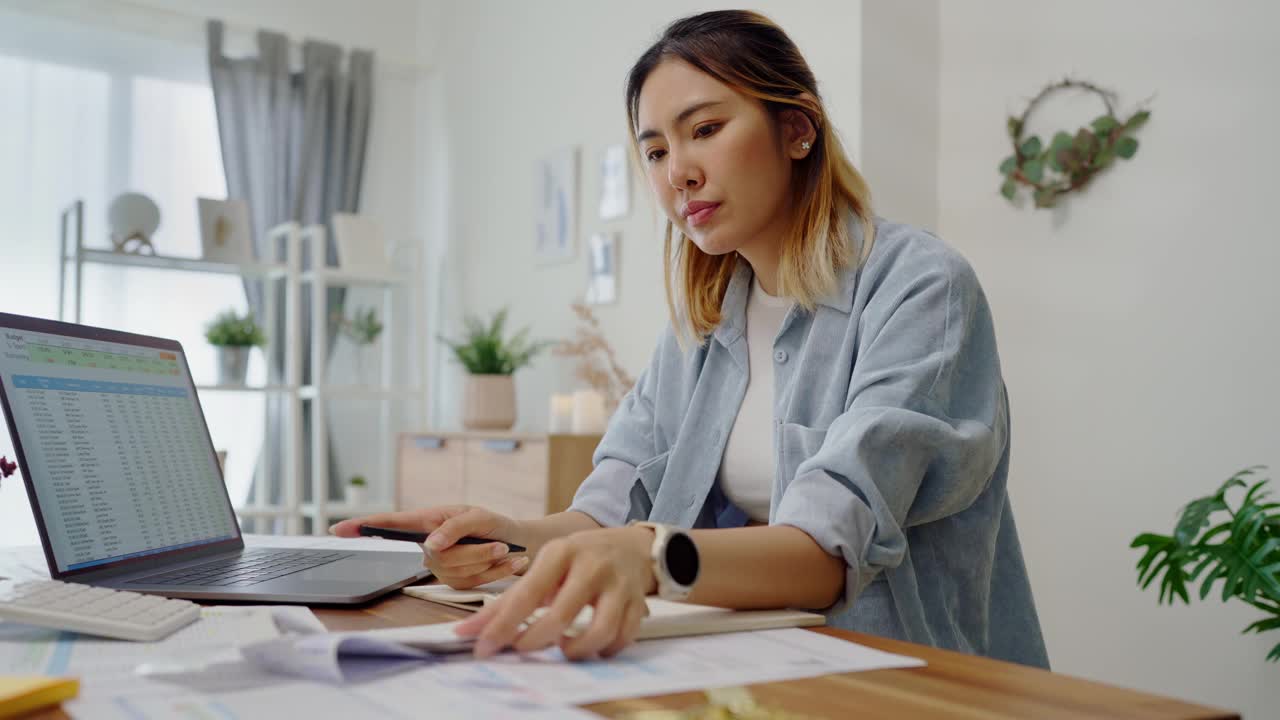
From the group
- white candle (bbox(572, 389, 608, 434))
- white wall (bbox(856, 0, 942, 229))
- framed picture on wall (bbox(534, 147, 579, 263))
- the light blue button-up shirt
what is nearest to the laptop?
the light blue button-up shirt

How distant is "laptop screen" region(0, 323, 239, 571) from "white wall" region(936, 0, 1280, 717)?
2056 mm

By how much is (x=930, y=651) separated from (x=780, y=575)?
14cm

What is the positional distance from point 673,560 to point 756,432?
0.57 meters

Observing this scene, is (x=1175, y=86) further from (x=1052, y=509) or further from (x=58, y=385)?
(x=58, y=385)

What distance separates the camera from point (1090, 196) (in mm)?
2635

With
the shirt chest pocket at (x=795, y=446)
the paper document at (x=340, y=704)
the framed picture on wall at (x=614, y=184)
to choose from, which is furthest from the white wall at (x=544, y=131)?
the paper document at (x=340, y=704)

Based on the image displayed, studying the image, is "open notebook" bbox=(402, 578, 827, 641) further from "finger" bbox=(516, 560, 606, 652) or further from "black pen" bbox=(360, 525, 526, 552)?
"black pen" bbox=(360, 525, 526, 552)

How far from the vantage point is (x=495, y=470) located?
11.8 feet

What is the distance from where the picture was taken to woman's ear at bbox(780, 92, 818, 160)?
50.4 inches

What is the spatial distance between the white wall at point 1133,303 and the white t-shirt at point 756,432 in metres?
1.47

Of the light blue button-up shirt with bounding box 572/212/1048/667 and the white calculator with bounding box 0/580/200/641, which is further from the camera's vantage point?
the light blue button-up shirt with bounding box 572/212/1048/667

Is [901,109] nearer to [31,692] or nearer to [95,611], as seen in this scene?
[95,611]

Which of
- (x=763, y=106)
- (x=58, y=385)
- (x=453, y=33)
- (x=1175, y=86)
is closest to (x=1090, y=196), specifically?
(x=1175, y=86)

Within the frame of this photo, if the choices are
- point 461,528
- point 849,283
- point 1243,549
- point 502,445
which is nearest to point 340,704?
point 461,528
